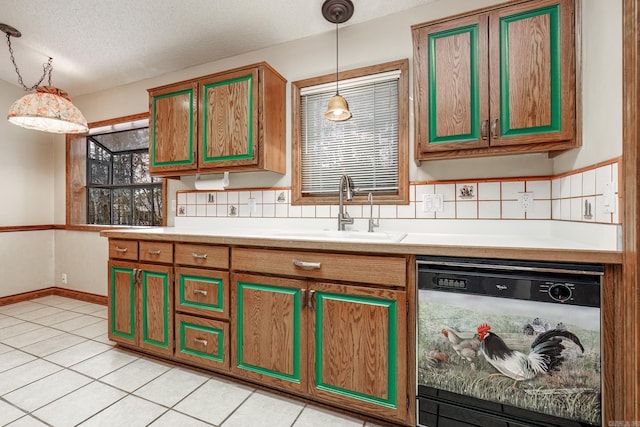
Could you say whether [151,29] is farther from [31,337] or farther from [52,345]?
[31,337]

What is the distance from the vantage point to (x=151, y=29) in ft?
7.63

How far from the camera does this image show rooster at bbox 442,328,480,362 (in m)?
1.24

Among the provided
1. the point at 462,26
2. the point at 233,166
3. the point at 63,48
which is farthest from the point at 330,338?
the point at 63,48

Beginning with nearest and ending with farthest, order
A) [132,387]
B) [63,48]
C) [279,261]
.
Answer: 1. [279,261]
2. [132,387]
3. [63,48]

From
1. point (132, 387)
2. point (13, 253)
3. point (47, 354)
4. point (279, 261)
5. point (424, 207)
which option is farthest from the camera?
point (13, 253)

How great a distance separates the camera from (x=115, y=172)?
3498 millimetres

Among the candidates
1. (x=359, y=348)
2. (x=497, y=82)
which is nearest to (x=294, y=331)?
(x=359, y=348)

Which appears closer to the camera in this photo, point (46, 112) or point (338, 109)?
point (338, 109)

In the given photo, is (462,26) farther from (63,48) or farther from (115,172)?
(115,172)

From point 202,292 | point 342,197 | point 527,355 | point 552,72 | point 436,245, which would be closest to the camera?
point 527,355

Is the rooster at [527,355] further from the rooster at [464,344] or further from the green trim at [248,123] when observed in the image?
the green trim at [248,123]

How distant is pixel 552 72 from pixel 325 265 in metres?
1.47

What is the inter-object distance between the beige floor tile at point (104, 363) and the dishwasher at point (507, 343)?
6.38ft

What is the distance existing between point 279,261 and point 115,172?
298 centimetres
